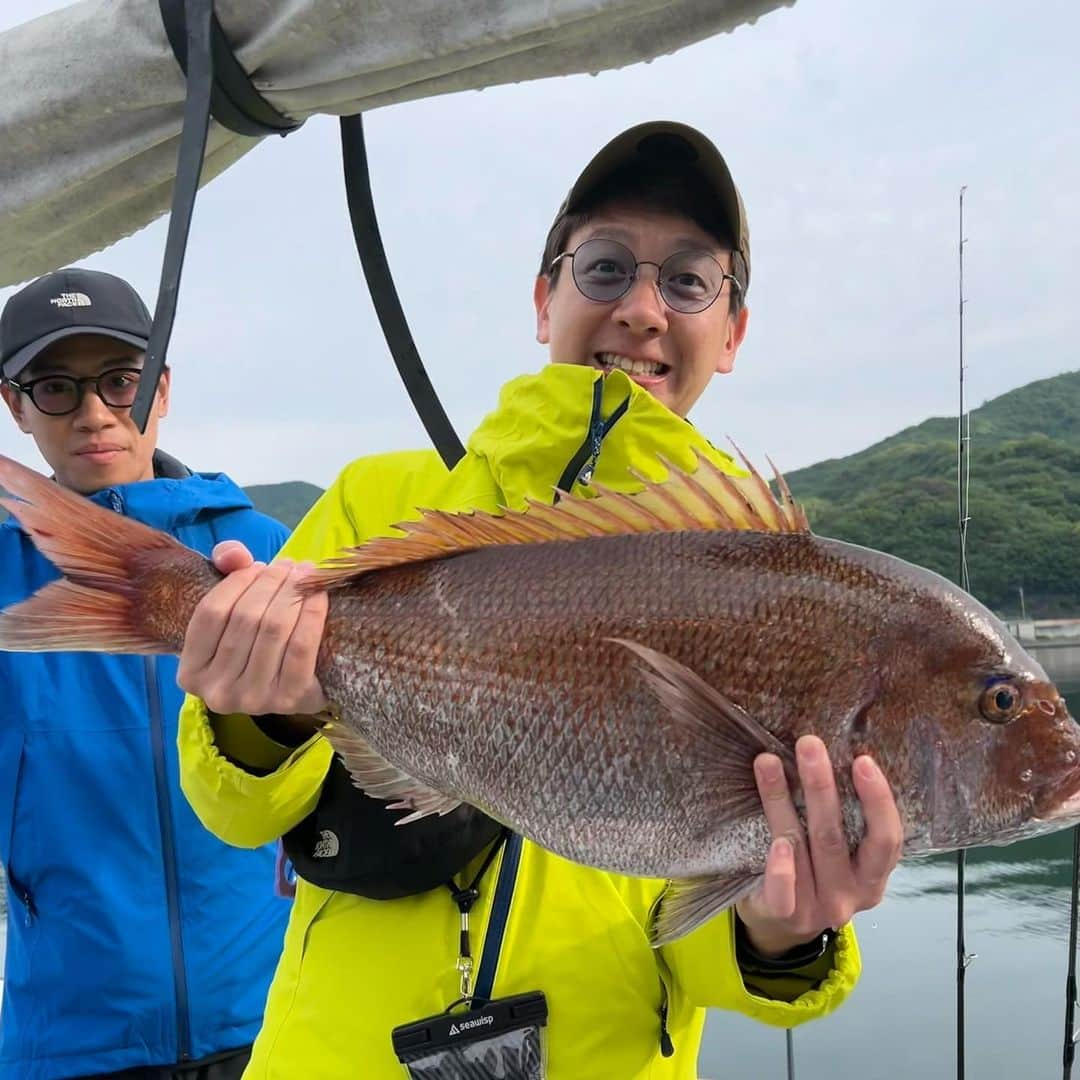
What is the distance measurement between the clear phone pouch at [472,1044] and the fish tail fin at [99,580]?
0.81m

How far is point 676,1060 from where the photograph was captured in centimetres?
184

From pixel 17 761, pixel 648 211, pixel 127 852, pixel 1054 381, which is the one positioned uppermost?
pixel 1054 381

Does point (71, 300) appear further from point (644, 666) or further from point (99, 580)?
point (644, 666)

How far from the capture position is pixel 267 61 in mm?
1625

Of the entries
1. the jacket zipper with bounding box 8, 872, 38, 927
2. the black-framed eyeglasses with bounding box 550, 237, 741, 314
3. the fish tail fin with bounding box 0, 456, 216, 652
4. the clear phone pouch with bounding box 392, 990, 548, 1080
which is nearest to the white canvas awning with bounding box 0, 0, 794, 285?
the black-framed eyeglasses with bounding box 550, 237, 741, 314

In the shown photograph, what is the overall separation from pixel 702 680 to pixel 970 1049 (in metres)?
7.28

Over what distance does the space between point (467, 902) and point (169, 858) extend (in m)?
1.35

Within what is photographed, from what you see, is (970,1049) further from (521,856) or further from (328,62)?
(328,62)

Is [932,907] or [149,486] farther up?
[149,486]

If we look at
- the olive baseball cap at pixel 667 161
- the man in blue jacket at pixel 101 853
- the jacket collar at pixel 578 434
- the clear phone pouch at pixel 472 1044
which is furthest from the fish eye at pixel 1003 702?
the man in blue jacket at pixel 101 853

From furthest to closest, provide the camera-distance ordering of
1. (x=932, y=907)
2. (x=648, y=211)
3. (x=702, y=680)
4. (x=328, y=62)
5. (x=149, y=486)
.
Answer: (x=932, y=907), (x=149, y=486), (x=648, y=211), (x=328, y=62), (x=702, y=680)

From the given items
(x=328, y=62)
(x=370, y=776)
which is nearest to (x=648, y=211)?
(x=328, y=62)

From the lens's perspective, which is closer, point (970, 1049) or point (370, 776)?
point (370, 776)

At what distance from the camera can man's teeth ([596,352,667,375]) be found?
2129mm
